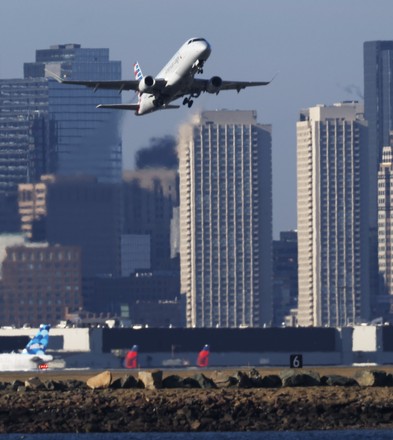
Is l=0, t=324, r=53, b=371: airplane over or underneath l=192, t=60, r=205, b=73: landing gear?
underneath

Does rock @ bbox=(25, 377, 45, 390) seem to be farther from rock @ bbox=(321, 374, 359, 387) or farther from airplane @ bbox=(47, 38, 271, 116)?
airplane @ bbox=(47, 38, 271, 116)

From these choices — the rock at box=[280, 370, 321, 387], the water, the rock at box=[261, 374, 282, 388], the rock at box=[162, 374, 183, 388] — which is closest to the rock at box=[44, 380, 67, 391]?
the rock at box=[162, 374, 183, 388]

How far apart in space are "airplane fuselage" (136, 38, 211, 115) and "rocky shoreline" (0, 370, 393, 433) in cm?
2929

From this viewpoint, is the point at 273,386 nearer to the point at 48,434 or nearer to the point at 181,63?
the point at 48,434

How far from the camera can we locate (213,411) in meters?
89.2

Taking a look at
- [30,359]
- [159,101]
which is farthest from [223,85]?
[30,359]

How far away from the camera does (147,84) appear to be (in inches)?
4761

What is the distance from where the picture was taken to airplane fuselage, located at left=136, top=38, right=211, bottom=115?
118062mm

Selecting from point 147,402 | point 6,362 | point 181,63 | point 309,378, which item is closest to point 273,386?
point 309,378

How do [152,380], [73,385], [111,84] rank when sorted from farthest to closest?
[111,84] → [73,385] → [152,380]

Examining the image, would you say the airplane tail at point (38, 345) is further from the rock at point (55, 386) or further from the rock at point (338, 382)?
the rock at point (338, 382)

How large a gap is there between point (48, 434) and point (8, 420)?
2.46 m

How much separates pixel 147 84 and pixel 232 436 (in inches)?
1516

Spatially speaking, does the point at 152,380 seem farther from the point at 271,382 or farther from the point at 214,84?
the point at 214,84
